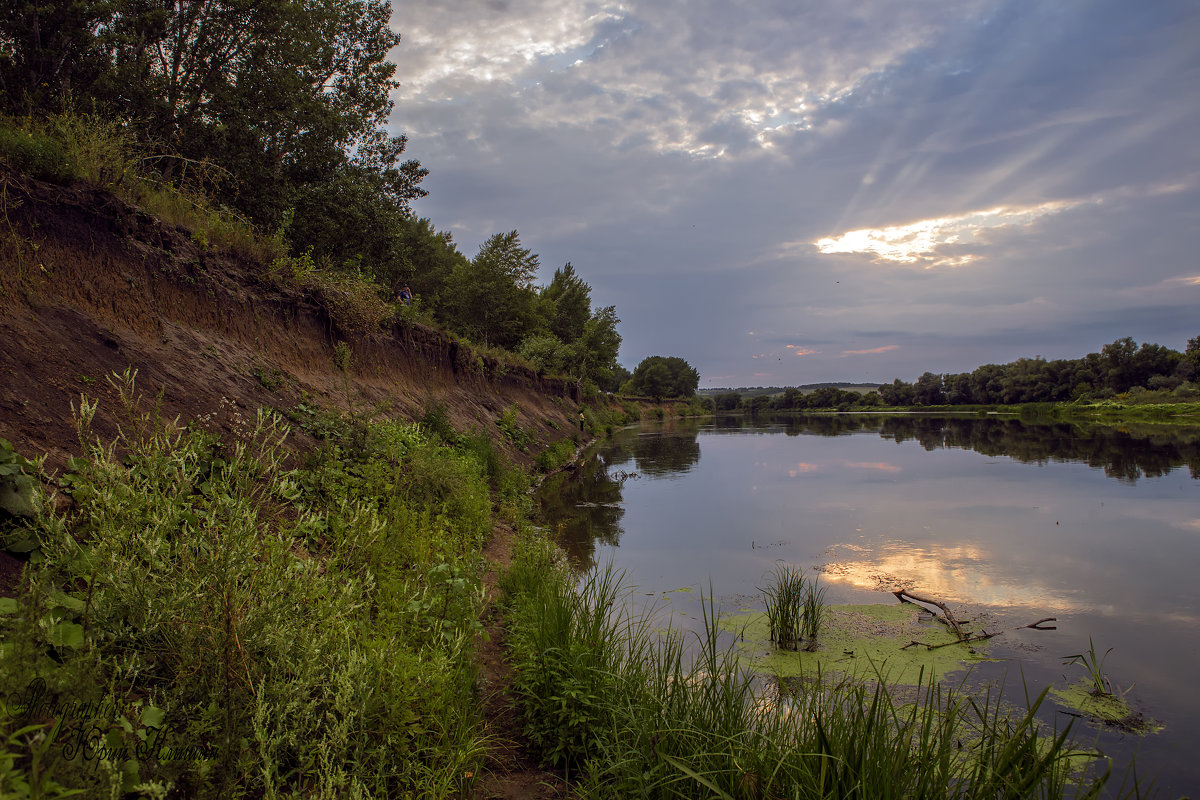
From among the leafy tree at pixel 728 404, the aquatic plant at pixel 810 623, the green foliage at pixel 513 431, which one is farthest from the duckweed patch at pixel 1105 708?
the leafy tree at pixel 728 404

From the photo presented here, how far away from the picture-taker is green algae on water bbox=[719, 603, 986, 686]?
6230 millimetres

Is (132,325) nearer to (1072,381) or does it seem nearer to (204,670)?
(204,670)

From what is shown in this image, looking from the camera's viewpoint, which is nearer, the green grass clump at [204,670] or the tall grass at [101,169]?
the green grass clump at [204,670]

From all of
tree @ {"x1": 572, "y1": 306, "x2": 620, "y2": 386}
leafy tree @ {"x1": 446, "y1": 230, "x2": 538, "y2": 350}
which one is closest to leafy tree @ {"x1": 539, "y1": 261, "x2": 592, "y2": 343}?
tree @ {"x1": 572, "y1": 306, "x2": 620, "y2": 386}

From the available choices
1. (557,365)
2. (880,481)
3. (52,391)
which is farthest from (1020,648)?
(557,365)

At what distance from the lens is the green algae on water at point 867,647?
20.4ft

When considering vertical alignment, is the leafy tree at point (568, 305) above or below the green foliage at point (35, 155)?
above

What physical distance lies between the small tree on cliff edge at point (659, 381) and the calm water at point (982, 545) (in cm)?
8227

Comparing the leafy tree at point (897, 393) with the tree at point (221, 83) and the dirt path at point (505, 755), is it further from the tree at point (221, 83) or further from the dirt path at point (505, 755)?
the dirt path at point (505, 755)

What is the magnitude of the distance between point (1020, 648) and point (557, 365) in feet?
108

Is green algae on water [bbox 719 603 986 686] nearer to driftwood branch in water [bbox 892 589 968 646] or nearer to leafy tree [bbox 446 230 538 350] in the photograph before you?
driftwood branch in water [bbox 892 589 968 646]

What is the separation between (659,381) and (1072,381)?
198ft

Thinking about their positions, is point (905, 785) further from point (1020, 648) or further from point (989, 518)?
point (989, 518)

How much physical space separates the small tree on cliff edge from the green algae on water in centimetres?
9608
